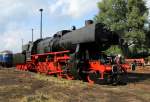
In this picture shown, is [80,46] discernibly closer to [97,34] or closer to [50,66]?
[97,34]

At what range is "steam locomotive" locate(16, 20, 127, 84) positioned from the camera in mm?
22562

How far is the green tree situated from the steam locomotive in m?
30.7

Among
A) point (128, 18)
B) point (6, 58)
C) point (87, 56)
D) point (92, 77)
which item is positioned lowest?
point (92, 77)

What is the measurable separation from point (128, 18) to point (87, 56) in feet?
122

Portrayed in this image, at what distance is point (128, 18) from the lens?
199 feet

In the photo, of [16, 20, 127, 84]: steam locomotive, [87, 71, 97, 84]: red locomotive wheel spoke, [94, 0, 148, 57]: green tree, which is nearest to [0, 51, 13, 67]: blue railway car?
[94, 0, 148, 57]: green tree

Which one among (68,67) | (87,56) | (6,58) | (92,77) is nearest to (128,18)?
(6,58)

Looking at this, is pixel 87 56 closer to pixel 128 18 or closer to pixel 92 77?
pixel 92 77

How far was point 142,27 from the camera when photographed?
198 ft

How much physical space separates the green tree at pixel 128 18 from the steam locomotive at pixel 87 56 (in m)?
30.7

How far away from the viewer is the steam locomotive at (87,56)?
22562 mm

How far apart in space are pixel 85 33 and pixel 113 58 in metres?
2.22

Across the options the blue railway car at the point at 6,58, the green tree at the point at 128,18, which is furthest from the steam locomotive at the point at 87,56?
the green tree at the point at 128,18

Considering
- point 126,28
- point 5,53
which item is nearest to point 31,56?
point 5,53
